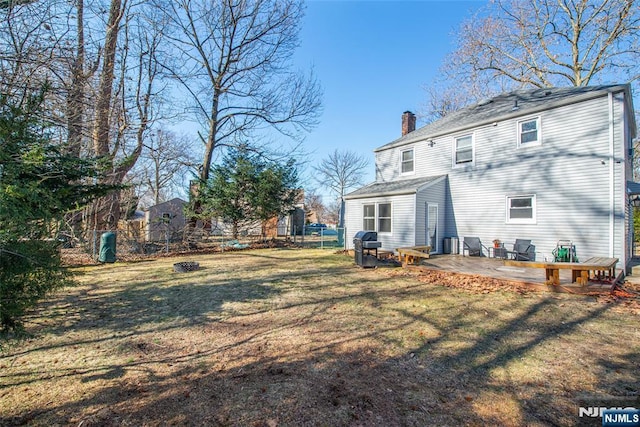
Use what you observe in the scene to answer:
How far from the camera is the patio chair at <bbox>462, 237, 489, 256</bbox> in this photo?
38.3 feet

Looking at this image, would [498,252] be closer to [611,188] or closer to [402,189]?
[611,188]

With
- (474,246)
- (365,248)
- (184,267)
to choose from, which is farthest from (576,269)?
(184,267)

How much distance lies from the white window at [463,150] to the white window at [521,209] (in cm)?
245

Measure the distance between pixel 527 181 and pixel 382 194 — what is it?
5337mm

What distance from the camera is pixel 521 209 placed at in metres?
10.7

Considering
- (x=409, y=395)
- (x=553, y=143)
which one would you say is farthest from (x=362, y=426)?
(x=553, y=143)

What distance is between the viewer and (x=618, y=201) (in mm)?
8492

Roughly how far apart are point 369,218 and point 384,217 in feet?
2.94

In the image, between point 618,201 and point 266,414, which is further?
point 618,201

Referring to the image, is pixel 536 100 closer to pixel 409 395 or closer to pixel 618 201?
pixel 618 201

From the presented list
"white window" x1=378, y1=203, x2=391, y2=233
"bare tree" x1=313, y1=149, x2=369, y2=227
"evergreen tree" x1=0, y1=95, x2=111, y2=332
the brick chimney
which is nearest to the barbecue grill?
"white window" x1=378, y1=203, x2=391, y2=233

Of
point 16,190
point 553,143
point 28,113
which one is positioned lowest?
point 16,190

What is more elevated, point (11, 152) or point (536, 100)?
point (536, 100)

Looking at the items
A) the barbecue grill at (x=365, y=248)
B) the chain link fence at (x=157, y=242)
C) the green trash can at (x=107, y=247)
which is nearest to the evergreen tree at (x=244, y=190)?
the chain link fence at (x=157, y=242)
